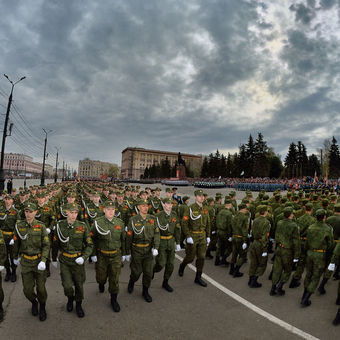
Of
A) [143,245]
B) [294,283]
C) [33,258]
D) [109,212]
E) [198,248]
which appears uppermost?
[109,212]

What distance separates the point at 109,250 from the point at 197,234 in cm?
222

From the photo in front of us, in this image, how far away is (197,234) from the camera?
19.0 feet

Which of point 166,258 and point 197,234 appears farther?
point 197,234

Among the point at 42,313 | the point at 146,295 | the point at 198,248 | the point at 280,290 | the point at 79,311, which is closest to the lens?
the point at 42,313

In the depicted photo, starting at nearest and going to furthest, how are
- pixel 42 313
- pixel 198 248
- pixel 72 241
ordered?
pixel 42 313 → pixel 72 241 → pixel 198 248

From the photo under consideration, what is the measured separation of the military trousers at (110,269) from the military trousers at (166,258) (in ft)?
3.47

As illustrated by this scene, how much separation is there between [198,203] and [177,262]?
2329 millimetres

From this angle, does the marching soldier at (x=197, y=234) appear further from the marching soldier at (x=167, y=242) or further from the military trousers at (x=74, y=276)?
the military trousers at (x=74, y=276)

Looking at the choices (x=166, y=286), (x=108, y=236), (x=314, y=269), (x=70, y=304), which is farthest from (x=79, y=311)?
(x=314, y=269)

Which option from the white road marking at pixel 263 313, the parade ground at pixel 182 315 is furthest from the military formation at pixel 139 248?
the white road marking at pixel 263 313

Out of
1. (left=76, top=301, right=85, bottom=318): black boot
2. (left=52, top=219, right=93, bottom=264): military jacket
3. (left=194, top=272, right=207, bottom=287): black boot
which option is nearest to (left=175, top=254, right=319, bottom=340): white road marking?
(left=194, top=272, right=207, bottom=287): black boot

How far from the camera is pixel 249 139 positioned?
65.2 metres

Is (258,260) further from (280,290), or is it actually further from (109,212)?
(109,212)

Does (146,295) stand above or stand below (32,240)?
below
